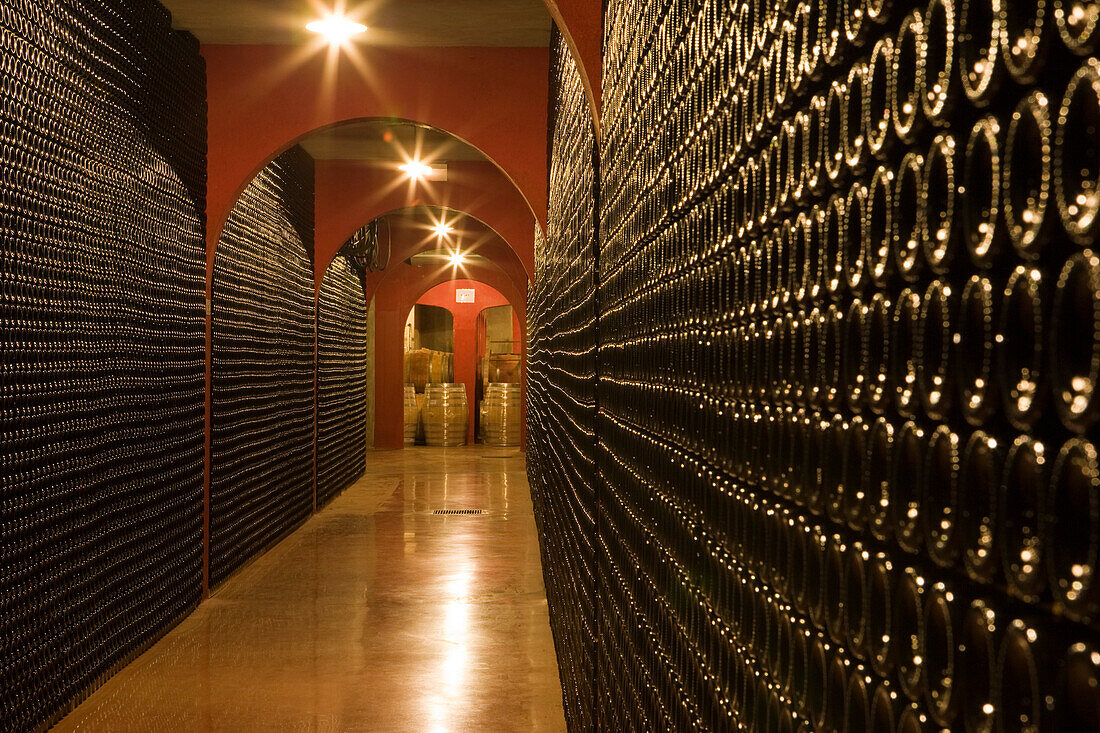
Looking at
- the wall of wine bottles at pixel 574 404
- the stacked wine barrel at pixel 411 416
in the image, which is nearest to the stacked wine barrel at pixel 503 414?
the stacked wine barrel at pixel 411 416

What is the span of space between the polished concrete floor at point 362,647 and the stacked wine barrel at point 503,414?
865 cm

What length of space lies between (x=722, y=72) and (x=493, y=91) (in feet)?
19.7

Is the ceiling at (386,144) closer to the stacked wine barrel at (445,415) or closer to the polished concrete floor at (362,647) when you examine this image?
the polished concrete floor at (362,647)

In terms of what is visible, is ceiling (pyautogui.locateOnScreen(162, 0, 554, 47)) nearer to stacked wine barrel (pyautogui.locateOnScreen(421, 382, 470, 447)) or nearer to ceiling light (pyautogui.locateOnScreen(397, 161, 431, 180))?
ceiling light (pyautogui.locateOnScreen(397, 161, 431, 180))

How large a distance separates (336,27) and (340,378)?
5646mm

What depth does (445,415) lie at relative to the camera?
17312 millimetres

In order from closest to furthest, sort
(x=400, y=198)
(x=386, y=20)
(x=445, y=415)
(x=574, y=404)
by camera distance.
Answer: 1. (x=574, y=404)
2. (x=386, y=20)
3. (x=400, y=198)
4. (x=445, y=415)

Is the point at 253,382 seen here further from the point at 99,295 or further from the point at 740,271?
the point at 740,271

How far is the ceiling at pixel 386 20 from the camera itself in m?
5.82

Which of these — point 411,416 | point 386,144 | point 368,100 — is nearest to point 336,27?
point 368,100

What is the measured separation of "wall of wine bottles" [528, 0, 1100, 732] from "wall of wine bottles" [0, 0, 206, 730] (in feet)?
10.1

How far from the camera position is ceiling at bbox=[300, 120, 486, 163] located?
336 inches

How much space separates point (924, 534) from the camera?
22.5 inches

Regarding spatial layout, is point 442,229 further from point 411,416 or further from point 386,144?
point 411,416
